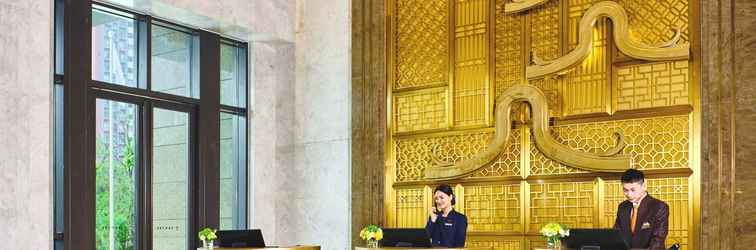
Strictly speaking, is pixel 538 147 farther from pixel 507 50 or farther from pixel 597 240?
pixel 597 240

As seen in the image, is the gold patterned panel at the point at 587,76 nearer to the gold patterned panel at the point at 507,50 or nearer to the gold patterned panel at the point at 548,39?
the gold patterned panel at the point at 548,39

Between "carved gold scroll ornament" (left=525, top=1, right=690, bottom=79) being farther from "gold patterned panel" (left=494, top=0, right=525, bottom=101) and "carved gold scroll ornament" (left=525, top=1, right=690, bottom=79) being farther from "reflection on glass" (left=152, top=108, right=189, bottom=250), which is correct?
"reflection on glass" (left=152, top=108, right=189, bottom=250)

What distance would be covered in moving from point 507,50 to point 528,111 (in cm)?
64

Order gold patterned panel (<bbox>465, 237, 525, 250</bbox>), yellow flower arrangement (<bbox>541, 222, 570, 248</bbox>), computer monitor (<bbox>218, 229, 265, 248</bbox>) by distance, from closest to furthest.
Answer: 1. yellow flower arrangement (<bbox>541, 222, 570, 248</bbox>)
2. computer monitor (<bbox>218, 229, 265, 248</bbox>)
3. gold patterned panel (<bbox>465, 237, 525, 250</bbox>)

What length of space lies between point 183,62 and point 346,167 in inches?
78.6

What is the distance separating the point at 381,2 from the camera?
9.43 m

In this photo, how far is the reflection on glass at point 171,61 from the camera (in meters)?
8.90

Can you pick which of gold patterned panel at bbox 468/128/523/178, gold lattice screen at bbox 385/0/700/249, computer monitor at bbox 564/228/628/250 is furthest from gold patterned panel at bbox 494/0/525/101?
computer monitor at bbox 564/228/628/250

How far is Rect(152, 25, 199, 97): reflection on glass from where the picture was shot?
8.90 meters

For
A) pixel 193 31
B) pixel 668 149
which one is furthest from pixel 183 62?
pixel 668 149

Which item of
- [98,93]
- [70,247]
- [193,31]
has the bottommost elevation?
[70,247]

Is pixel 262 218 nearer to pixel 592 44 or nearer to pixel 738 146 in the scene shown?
pixel 592 44

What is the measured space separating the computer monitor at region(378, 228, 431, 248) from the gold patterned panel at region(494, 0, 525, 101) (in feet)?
6.76

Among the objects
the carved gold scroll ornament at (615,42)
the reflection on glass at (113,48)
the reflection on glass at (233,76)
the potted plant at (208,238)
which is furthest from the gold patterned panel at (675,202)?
the reflection on glass at (113,48)
